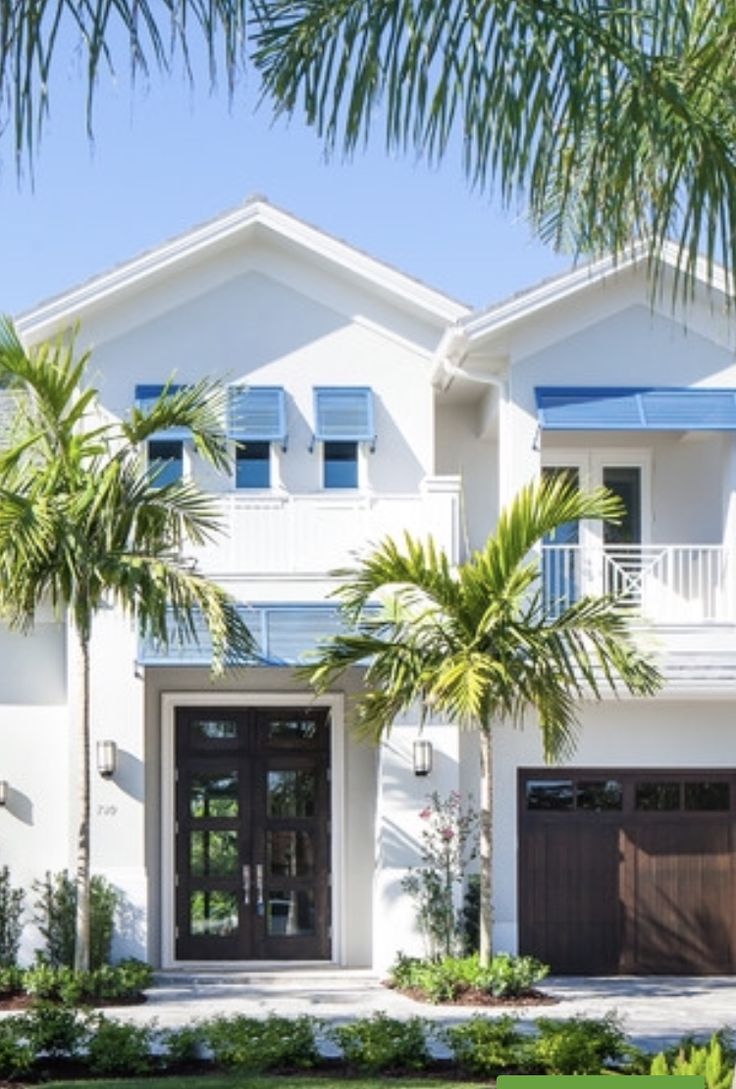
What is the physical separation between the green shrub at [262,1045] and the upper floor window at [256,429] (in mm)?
8962

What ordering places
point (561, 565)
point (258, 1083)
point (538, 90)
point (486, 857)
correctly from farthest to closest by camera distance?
point (561, 565)
point (486, 857)
point (258, 1083)
point (538, 90)

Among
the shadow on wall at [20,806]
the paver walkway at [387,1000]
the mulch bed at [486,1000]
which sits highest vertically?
the shadow on wall at [20,806]

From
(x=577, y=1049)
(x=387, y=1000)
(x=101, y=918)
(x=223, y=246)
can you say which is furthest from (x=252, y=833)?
(x=577, y=1049)

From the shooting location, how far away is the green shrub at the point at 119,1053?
1171 centimetres

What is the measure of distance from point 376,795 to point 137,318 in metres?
6.24

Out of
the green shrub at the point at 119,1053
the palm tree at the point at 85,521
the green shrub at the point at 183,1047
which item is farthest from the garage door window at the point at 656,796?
the green shrub at the point at 119,1053

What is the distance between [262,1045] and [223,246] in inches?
440

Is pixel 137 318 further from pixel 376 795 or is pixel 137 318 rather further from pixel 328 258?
pixel 376 795

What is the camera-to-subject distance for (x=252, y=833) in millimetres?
19875

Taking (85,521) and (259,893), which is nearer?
(85,521)

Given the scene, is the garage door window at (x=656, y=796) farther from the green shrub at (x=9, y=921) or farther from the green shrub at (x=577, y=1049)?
the green shrub at (x=577, y=1049)

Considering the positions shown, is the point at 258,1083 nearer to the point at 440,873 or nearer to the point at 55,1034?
the point at 55,1034

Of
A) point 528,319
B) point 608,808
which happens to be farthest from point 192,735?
point 528,319

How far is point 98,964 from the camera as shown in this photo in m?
17.7
